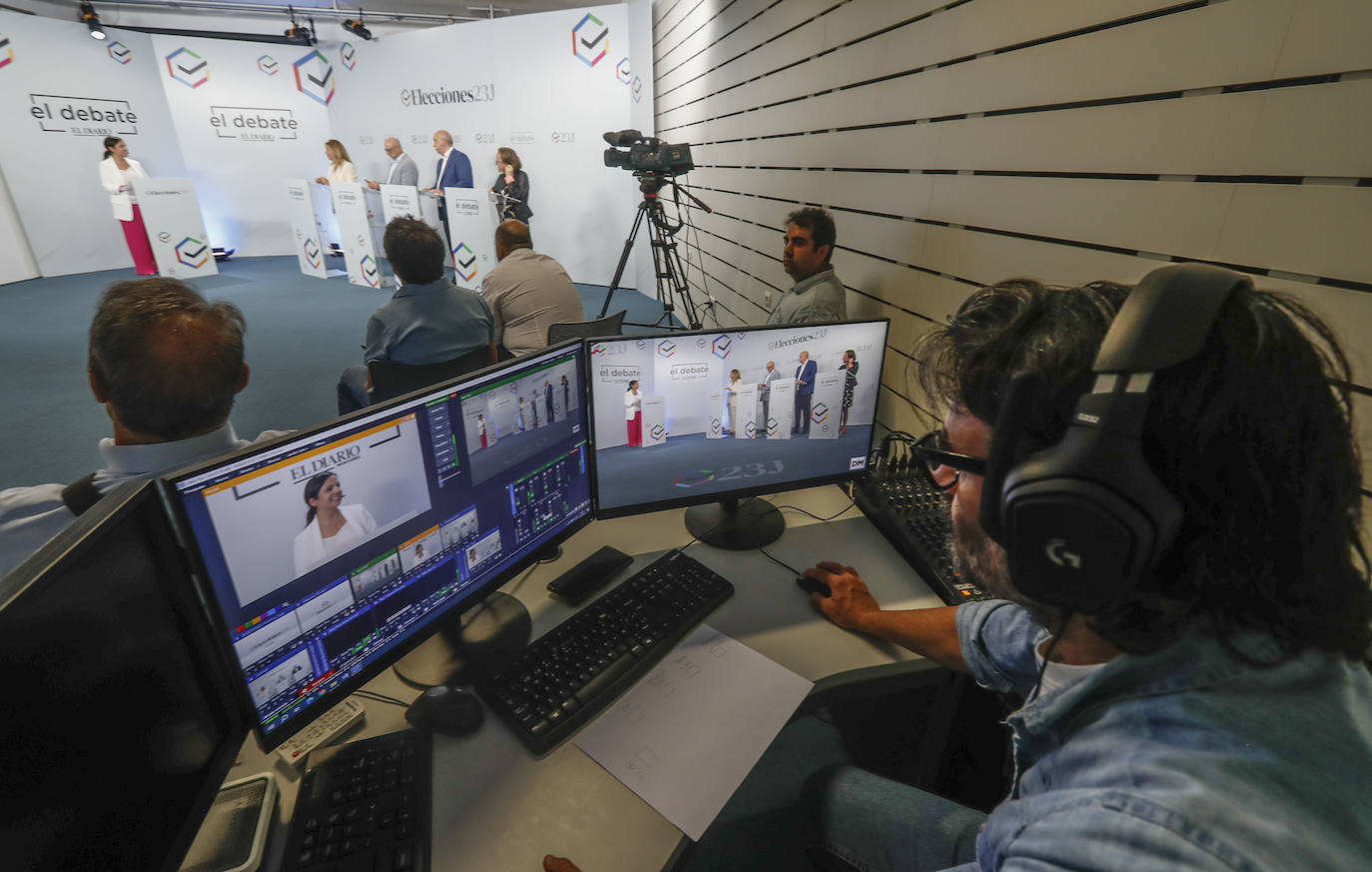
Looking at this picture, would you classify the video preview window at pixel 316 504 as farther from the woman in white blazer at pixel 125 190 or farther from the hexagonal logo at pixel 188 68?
the hexagonal logo at pixel 188 68

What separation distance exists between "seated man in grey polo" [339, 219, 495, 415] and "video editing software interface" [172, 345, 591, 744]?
6.48ft

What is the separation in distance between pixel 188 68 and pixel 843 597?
37.7ft

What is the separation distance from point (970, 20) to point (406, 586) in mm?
2045

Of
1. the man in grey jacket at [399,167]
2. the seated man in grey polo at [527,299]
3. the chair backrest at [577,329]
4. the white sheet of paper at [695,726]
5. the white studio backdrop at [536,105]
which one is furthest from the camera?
Answer: the man in grey jacket at [399,167]

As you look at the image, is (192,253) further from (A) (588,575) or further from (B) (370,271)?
(A) (588,575)

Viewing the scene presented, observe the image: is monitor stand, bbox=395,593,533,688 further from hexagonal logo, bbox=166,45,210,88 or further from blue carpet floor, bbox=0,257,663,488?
hexagonal logo, bbox=166,45,210,88

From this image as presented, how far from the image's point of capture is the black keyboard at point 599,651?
912 mm

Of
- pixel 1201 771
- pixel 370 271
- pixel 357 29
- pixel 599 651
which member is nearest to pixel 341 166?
pixel 370 271

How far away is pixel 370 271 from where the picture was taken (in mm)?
7375

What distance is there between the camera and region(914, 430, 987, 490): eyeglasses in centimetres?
66

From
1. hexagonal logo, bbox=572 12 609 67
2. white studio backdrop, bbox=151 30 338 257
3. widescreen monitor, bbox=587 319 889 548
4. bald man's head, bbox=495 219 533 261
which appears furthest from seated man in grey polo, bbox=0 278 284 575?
white studio backdrop, bbox=151 30 338 257

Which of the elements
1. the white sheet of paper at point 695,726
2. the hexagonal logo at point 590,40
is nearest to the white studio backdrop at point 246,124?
the hexagonal logo at point 590,40

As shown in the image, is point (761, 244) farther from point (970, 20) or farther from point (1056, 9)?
point (1056, 9)

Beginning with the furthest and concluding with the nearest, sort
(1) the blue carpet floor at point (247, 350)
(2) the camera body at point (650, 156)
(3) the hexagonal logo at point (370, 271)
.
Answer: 1. (3) the hexagonal logo at point (370, 271)
2. (2) the camera body at point (650, 156)
3. (1) the blue carpet floor at point (247, 350)
